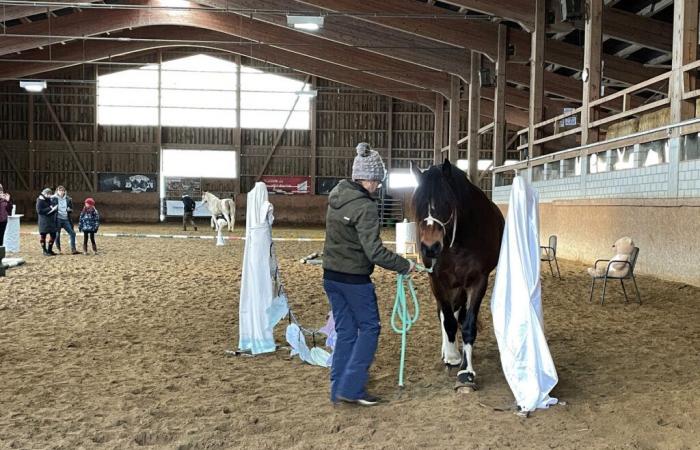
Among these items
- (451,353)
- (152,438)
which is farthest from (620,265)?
(152,438)

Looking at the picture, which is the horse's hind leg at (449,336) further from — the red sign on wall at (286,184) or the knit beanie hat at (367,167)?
the red sign on wall at (286,184)

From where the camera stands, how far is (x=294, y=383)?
4.30 meters

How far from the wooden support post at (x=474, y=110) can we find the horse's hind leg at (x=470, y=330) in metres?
14.6

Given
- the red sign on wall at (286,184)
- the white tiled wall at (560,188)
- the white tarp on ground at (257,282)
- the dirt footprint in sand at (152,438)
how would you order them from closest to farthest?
1. the dirt footprint in sand at (152,438)
2. the white tarp on ground at (257,282)
3. the white tiled wall at (560,188)
4. the red sign on wall at (286,184)

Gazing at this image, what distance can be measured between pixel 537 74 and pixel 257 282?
38.7 ft

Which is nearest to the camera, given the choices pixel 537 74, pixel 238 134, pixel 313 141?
pixel 537 74

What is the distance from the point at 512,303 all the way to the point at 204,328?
3460mm

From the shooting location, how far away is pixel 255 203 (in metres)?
5.31

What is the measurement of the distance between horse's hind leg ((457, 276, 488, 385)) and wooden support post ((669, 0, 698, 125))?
6.06 metres

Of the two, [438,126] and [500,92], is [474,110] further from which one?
[438,126]

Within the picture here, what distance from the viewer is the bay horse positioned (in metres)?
3.92

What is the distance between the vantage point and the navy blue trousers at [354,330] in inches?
146

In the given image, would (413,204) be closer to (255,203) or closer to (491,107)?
(255,203)

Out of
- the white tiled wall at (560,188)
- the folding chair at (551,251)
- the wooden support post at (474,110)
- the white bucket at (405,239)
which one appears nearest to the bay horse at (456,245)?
the folding chair at (551,251)
